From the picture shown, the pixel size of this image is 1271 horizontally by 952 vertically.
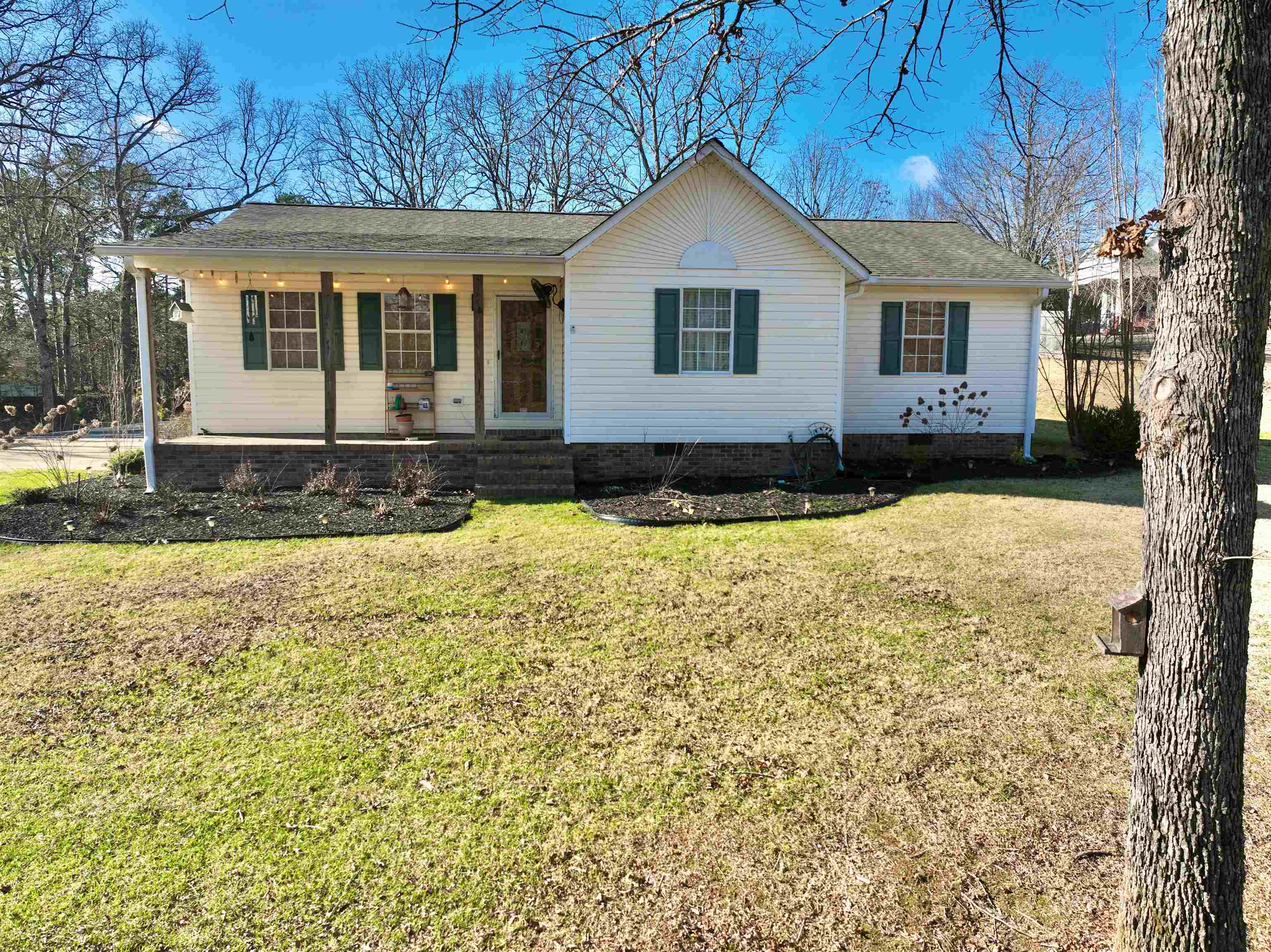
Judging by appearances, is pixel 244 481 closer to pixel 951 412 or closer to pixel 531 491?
pixel 531 491

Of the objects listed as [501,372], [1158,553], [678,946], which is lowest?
[678,946]

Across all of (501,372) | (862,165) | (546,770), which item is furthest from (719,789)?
(862,165)

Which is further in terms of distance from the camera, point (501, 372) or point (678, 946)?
point (501, 372)

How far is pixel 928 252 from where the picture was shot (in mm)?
13492

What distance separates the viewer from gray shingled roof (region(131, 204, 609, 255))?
1005cm

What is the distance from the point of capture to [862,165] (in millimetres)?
32938

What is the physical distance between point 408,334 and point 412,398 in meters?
1.02

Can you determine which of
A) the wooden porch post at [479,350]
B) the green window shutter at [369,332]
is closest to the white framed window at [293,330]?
the green window shutter at [369,332]

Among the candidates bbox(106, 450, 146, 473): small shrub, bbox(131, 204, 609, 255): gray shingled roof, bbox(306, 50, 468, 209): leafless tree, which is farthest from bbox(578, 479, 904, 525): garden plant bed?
bbox(306, 50, 468, 209): leafless tree

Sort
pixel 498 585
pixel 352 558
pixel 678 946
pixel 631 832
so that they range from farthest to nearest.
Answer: pixel 352 558
pixel 498 585
pixel 631 832
pixel 678 946

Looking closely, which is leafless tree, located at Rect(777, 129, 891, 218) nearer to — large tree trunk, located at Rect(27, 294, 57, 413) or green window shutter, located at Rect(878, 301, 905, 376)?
green window shutter, located at Rect(878, 301, 905, 376)

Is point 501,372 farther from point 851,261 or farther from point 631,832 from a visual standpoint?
point 631,832

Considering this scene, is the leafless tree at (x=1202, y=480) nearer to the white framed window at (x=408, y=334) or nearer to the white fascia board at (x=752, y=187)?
the white fascia board at (x=752, y=187)

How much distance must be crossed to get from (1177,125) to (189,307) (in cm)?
1213
